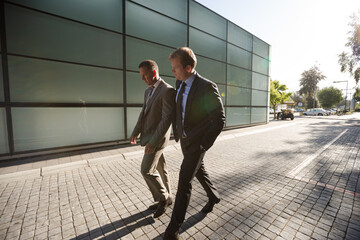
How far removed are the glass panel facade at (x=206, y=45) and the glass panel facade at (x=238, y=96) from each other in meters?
2.31

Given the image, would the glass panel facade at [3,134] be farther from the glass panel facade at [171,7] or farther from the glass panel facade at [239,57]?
the glass panel facade at [239,57]

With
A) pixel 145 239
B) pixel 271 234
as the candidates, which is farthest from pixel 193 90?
pixel 271 234

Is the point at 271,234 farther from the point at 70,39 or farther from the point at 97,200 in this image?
the point at 70,39

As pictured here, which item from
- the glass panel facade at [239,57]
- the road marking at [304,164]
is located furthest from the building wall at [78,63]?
the road marking at [304,164]

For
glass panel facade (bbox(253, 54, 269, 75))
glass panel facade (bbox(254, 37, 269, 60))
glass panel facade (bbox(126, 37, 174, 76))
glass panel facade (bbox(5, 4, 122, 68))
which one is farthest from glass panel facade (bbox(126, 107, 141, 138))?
glass panel facade (bbox(254, 37, 269, 60))

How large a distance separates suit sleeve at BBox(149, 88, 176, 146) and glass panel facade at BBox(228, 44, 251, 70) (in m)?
11.1

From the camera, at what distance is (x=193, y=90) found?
1.96 m

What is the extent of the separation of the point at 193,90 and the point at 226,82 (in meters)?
10.5

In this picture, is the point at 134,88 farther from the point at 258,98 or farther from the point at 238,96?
the point at 258,98

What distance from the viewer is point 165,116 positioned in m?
2.18

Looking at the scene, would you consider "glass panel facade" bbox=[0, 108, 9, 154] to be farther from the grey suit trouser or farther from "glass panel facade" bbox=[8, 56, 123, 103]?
the grey suit trouser

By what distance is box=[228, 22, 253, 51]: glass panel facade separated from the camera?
1202 cm

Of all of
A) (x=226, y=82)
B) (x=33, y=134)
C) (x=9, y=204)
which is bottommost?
(x=9, y=204)

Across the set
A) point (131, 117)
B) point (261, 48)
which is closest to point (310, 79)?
point (261, 48)
